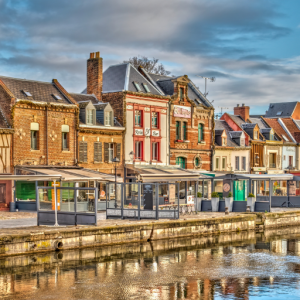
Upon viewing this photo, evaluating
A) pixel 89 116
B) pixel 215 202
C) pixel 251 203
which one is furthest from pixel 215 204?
pixel 89 116

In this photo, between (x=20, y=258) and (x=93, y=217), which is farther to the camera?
(x=93, y=217)

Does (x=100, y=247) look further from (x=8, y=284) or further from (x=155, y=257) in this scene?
(x=8, y=284)

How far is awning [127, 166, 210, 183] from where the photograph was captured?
38750 mm

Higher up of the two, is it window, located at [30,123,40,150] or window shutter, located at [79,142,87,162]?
window, located at [30,123,40,150]

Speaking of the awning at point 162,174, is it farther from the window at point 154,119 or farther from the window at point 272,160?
the window at point 272,160

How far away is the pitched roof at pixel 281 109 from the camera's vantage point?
72.9 meters

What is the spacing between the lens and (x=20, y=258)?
22.0 m

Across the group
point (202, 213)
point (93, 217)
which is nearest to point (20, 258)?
point (93, 217)

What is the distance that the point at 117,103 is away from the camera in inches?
1720

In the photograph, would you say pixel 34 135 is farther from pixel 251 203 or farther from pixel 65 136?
pixel 251 203

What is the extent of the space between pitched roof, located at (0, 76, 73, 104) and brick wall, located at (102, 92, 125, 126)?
185 inches

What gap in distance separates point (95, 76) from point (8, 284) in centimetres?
2779

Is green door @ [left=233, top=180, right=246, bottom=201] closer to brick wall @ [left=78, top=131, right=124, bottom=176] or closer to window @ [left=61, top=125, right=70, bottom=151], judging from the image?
brick wall @ [left=78, top=131, right=124, bottom=176]

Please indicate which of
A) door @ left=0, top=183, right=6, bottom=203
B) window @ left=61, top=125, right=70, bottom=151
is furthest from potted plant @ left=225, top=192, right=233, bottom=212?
door @ left=0, top=183, right=6, bottom=203
